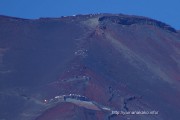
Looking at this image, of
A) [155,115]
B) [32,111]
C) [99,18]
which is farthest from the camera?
[99,18]

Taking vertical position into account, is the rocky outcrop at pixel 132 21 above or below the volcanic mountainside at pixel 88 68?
above

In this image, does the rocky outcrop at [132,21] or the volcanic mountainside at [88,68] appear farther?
the rocky outcrop at [132,21]

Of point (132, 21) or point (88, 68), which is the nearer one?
point (88, 68)

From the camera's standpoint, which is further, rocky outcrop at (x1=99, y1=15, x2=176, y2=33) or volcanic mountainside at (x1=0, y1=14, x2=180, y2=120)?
rocky outcrop at (x1=99, y1=15, x2=176, y2=33)

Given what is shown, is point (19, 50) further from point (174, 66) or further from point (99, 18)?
A: point (174, 66)

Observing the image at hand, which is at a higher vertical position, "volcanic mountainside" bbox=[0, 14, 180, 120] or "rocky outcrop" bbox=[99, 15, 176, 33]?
"rocky outcrop" bbox=[99, 15, 176, 33]

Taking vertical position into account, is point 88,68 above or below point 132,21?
below

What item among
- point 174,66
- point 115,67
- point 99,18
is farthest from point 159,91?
point 99,18

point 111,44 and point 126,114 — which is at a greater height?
point 111,44
